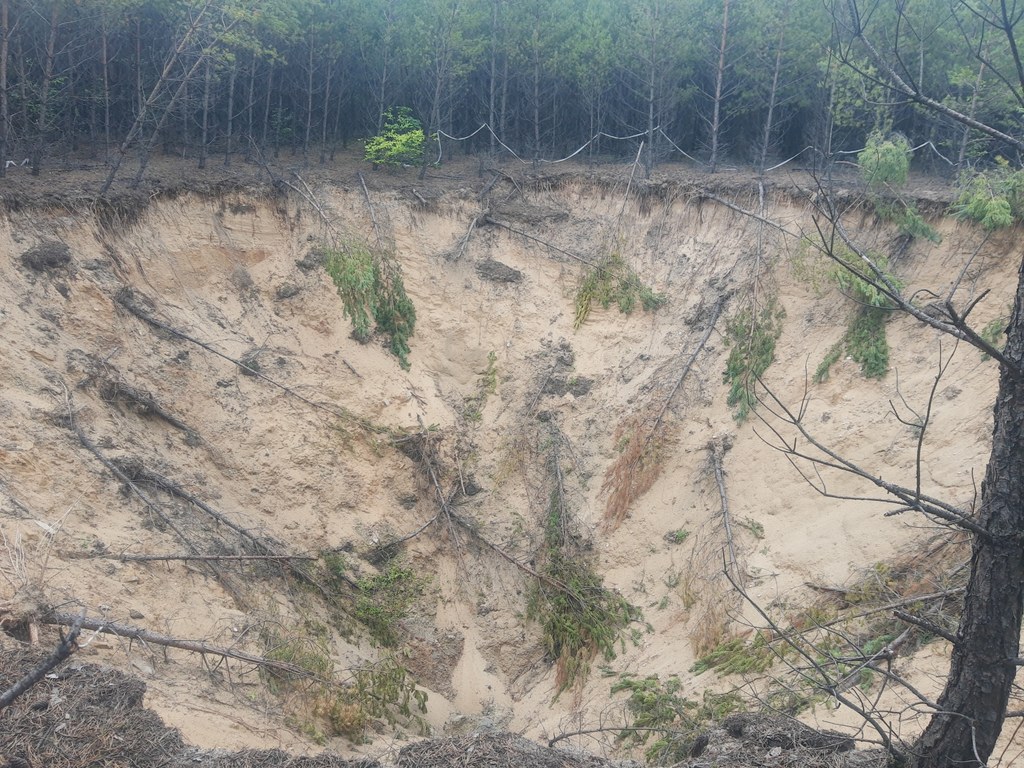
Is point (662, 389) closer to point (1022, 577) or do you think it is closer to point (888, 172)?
point (888, 172)

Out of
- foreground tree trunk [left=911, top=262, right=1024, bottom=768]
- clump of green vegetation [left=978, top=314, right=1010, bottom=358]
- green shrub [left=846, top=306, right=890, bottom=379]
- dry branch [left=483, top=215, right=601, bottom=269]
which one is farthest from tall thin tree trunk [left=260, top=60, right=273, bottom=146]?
foreground tree trunk [left=911, top=262, right=1024, bottom=768]

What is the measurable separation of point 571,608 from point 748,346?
4748mm

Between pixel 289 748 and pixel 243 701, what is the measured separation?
0.85 metres

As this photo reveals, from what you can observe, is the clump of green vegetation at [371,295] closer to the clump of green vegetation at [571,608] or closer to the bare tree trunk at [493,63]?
the clump of green vegetation at [571,608]

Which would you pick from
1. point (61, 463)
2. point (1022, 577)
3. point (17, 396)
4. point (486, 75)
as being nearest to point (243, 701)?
point (61, 463)

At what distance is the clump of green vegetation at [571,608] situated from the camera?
1117 cm

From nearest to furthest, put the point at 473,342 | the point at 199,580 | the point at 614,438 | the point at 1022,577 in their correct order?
the point at 1022,577, the point at 199,580, the point at 614,438, the point at 473,342

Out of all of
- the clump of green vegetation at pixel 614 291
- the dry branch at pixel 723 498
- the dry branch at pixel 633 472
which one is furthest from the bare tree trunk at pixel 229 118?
the dry branch at pixel 723 498

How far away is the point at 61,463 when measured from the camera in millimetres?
9359

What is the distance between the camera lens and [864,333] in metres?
12.0

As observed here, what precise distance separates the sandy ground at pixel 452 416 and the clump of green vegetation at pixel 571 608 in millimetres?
243

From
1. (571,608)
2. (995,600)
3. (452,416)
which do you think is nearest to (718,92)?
(452,416)

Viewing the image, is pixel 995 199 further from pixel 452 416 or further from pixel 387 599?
pixel 387 599

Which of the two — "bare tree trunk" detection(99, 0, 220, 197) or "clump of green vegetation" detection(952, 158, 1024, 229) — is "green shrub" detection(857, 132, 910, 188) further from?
"bare tree trunk" detection(99, 0, 220, 197)
